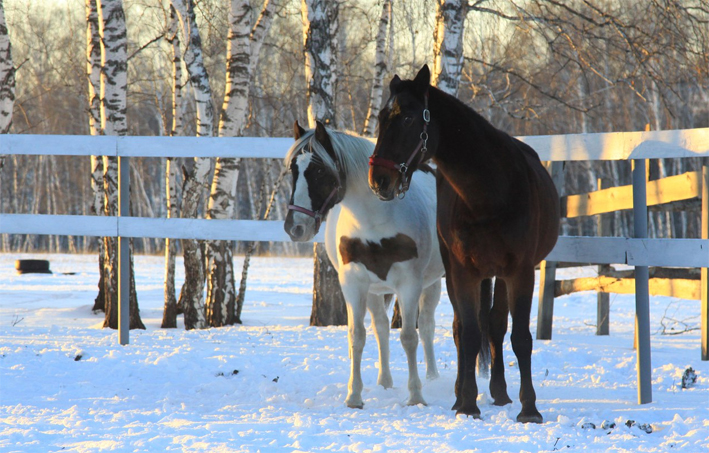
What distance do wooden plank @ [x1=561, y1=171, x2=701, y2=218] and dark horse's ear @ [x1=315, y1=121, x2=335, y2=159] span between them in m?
3.04

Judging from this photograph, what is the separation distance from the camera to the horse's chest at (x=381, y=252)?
4164 millimetres

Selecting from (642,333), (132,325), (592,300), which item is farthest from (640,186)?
(592,300)

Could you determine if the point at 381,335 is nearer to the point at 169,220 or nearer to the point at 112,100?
the point at 169,220

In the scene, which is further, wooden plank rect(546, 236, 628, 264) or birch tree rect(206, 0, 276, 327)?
birch tree rect(206, 0, 276, 327)

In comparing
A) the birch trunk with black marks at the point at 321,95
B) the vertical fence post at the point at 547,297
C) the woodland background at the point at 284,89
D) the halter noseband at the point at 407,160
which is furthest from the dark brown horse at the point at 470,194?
the woodland background at the point at 284,89

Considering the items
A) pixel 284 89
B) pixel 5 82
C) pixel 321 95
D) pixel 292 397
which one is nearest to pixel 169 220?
pixel 292 397

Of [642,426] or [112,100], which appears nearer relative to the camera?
[642,426]

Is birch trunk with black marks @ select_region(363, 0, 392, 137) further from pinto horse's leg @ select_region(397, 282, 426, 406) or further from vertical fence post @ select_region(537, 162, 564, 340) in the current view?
pinto horse's leg @ select_region(397, 282, 426, 406)

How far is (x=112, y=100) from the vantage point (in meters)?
8.95

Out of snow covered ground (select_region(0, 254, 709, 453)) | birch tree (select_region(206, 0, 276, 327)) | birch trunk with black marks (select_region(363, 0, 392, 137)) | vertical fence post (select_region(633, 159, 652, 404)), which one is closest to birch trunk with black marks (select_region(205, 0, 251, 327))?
birch tree (select_region(206, 0, 276, 327))

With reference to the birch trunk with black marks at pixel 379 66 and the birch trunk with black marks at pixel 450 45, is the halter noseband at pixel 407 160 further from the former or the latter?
the birch trunk with black marks at pixel 379 66

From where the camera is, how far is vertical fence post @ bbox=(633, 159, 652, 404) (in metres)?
Result: 4.08

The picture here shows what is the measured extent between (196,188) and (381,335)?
572 centimetres

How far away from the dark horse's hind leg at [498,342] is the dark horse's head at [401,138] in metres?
1.10
